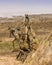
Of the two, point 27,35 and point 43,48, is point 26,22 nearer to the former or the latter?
point 27,35

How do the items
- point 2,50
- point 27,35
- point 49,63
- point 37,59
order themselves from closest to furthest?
1. point 49,63
2. point 37,59
3. point 27,35
4. point 2,50

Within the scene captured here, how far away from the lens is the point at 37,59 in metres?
3.98

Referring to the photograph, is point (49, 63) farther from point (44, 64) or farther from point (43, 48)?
point (43, 48)

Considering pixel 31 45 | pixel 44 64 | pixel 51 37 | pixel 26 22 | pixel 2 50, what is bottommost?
pixel 2 50

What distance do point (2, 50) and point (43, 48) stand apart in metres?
21.7

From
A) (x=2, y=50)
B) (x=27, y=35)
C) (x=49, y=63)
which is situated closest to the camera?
(x=49, y=63)

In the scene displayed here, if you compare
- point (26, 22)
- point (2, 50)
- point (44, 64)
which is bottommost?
point (2, 50)


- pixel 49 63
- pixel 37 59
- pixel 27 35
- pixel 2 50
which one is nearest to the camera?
pixel 49 63

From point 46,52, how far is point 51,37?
40 centimetres

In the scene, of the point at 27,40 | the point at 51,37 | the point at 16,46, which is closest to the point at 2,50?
the point at 16,46

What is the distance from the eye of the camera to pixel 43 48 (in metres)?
4.05

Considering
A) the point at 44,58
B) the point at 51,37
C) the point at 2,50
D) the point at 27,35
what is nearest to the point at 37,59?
the point at 44,58

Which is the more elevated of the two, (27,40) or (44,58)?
(44,58)

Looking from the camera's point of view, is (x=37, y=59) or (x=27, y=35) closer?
(x=37, y=59)
